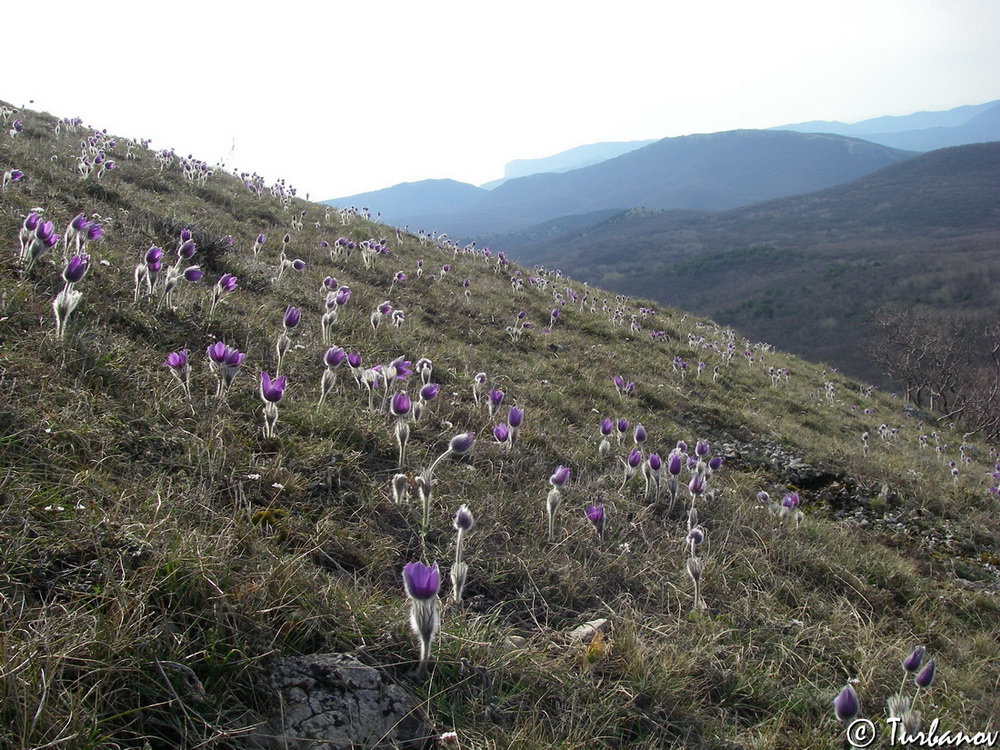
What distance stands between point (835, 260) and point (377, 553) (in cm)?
13349

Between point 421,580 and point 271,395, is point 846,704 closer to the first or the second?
point 421,580

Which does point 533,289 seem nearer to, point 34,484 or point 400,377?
point 400,377

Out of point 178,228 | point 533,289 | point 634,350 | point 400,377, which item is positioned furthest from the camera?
point 533,289

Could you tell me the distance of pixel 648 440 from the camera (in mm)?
5992

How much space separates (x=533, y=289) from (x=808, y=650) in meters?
9.98

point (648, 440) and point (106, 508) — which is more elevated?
point (106, 508)

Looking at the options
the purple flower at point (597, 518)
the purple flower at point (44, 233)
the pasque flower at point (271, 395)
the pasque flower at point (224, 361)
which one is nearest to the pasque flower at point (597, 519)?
the purple flower at point (597, 518)

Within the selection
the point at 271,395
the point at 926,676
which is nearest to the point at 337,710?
the point at 271,395

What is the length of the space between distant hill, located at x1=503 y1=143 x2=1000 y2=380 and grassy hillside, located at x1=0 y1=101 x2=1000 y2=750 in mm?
65625

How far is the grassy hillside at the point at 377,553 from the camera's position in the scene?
1.79m

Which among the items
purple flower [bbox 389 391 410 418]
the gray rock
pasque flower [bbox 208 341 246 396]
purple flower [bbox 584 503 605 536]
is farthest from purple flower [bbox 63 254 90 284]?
→ purple flower [bbox 584 503 605 536]

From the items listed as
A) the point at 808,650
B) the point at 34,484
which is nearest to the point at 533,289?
the point at 808,650

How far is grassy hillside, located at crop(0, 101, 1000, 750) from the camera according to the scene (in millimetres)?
1787

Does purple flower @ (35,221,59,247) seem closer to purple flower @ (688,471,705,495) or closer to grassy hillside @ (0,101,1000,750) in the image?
grassy hillside @ (0,101,1000,750)
